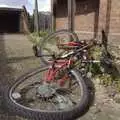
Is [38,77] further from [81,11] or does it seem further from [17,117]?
[81,11]

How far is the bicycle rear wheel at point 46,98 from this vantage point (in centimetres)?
408

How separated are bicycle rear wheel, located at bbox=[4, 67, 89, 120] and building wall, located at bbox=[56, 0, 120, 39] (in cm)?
306

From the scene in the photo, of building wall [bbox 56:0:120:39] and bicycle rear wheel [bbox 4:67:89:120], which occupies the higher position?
building wall [bbox 56:0:120:39]

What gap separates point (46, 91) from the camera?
15.0 ft

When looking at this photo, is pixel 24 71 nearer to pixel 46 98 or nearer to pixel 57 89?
pixel 57 89

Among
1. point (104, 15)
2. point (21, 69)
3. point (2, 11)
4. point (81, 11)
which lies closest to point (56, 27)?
point (81, 11)

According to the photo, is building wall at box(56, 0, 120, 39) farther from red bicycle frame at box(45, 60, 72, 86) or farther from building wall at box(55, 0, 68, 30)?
red bicycle frame at box(45, 60, 72, 86)

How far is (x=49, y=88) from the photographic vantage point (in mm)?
4586

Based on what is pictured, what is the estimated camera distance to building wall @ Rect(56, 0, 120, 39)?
24.9 feet

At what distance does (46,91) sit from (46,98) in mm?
102

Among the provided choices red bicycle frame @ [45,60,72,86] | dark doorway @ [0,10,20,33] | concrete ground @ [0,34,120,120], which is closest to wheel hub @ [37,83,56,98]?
red bicycle frame @ [45,60,72,86]

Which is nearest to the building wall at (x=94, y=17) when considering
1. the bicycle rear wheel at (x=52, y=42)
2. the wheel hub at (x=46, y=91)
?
the bicycle rear wheel at (x=52, y=42)

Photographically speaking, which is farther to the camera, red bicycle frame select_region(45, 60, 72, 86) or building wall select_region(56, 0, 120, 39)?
building wall select_region(56, 0, 120, 39)

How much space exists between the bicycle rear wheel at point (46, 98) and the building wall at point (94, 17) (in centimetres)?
306
